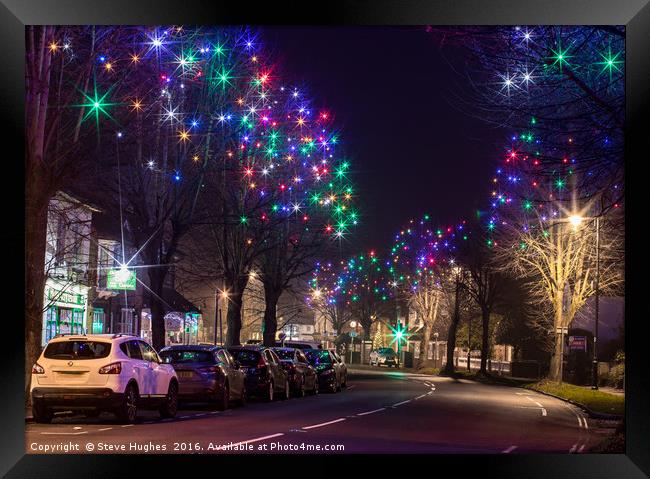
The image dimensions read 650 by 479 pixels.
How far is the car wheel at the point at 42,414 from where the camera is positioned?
19.3 metres

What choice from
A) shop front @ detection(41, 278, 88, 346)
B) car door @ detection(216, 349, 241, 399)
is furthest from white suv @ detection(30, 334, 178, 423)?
shop front @ detection(41, 278, 88, 346)

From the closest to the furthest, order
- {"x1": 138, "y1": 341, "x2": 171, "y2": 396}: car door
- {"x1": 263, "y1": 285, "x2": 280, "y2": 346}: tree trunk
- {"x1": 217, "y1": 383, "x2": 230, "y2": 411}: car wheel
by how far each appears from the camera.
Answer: {"x1": 138, "y1": 341, "x2": 171, "y2": 396}: car door, {"x1": 217, "y1": 383, "x2": 230, "y2": 411}: car wheel, {"x1": 263, "y1": 285, "x2": 280, "y2": 346}: tree trunk

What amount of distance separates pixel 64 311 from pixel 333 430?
2963cm

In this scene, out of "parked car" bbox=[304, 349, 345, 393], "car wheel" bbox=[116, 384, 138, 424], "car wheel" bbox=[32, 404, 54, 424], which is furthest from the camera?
"parked car" bbox=[304, 349, 345, 393]

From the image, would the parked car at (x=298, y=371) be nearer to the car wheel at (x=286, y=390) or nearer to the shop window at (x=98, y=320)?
the car wheel at (x=286, y=390)

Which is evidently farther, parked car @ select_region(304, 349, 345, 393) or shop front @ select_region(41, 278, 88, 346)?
shop front @ select_region(41, 278, 88, 346)

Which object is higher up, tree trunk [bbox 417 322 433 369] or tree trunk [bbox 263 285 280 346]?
tree trunk [bbox 263 285 280 346]

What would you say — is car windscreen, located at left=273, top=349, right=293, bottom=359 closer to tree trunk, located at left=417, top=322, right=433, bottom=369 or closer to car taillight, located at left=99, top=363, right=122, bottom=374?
car taillight, located at left=99, top=363, right=122, bottom=374

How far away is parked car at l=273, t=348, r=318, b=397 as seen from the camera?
34.1 meters

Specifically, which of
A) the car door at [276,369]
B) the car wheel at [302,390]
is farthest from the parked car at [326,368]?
the car door at [276,369]

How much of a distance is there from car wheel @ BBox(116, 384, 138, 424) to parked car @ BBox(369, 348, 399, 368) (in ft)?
211

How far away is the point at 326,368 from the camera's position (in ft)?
128

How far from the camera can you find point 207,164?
37875 mm
